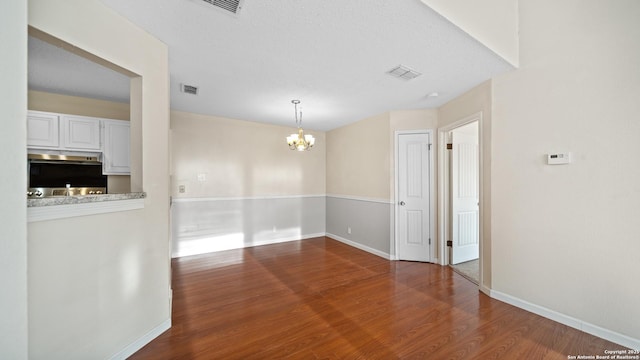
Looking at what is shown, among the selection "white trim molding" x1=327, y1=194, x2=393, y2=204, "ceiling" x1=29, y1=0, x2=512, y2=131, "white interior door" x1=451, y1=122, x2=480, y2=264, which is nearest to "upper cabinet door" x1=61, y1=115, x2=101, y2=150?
"ceiling" x1=29, y1=0, x2=512, y2=131

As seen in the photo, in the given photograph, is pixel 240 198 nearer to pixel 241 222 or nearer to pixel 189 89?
pixel 241 222

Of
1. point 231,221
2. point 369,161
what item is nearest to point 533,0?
point 369,161

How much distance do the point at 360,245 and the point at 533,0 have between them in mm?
4192

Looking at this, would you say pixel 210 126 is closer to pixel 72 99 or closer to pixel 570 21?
pixel 72 99

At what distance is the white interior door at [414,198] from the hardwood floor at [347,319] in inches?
17.8

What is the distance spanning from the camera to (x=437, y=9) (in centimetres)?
169

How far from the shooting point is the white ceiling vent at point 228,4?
5.24ft

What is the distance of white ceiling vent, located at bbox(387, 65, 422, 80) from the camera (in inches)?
100

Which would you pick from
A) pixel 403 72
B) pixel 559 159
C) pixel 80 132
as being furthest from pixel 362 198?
pixel 80 132

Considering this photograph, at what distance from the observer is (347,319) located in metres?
2.28

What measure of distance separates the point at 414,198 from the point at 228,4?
363 centimetres

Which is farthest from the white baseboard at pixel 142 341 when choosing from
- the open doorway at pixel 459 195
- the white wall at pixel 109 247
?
Answer: the open doorway at pixel 459 195

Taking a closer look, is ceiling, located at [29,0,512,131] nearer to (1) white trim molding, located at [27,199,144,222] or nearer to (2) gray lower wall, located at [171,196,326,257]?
(1) white trim molding, located at [27,199,144,222]

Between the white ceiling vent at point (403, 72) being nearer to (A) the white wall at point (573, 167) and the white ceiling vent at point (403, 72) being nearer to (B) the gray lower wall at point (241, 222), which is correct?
(A) the white wall at point (573, 167)
